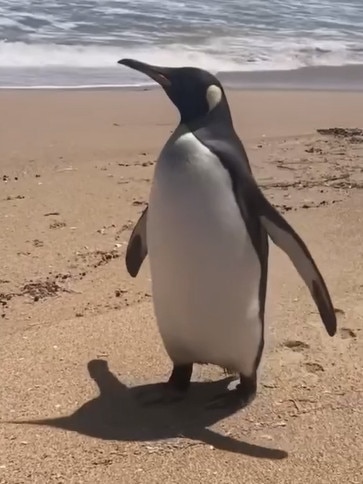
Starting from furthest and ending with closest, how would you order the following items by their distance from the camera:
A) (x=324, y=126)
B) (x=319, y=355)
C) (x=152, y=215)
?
1. (x=324, y=126)
2. (x=319, y=355)
3. (x=152, y=215)

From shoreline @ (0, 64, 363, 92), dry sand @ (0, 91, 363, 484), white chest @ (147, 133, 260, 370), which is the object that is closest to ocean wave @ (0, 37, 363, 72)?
shoreline @ (0, 64, 363, 92)

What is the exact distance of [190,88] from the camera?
2709 millimetres

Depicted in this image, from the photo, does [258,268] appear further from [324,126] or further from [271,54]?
[271,54]

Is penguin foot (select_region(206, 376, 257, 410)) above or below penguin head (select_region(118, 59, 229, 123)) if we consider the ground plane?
below

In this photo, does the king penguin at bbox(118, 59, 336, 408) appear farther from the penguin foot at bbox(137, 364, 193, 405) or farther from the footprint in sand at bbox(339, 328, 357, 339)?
the footprint in sand at bbox(339, 328, 357, 339)

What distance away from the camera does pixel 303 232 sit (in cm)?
461

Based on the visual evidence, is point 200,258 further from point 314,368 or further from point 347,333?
point 347,333

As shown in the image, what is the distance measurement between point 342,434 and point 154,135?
4.40 metres

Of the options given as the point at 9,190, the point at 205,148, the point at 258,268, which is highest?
the point at 205,148

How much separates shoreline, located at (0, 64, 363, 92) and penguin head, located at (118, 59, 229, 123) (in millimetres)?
5981

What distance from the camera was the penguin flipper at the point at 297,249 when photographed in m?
2.71

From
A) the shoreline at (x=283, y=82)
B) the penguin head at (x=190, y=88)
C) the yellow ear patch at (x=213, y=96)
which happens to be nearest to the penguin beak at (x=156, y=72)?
the penguin head at (x=190, y=88)

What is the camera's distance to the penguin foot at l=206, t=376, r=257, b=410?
2.85 m

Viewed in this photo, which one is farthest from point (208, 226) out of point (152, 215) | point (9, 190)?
point (9, 190)
